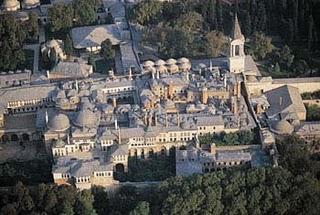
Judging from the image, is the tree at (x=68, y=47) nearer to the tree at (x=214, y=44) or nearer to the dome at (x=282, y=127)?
the tree at (x=214, y=44)

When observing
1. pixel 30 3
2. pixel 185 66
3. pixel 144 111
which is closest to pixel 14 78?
pixel 144 111

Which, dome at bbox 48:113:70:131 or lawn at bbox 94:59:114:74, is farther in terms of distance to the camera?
lawn at bbox 94:59:114:74

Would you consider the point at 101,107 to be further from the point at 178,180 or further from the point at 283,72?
the point at 283,72

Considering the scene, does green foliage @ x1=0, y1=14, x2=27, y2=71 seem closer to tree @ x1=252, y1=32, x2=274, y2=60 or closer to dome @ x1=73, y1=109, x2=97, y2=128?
dome @ x1=73, y1=109, x2=97, y2=128

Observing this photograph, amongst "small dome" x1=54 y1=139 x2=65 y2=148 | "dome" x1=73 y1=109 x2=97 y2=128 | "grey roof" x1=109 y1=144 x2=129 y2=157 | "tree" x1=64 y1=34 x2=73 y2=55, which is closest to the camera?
"grey roof" x1=109 y1=144 x2=129 y2=157

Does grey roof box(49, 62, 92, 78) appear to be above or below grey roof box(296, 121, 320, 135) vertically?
above

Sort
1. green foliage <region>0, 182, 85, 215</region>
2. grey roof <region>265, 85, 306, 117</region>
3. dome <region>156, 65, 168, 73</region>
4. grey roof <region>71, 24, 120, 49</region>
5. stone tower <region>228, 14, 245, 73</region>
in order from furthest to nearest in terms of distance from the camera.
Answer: grey roof <region>71, 24, 120, 49</region> → dome <region>156, 65, 168, 73</region> → stone tower <region>228, 14, 245, 73</region> → grey roof <region>265, 85, 306, 117</region> → green foliage <region>0, 182, 85, 215</region>

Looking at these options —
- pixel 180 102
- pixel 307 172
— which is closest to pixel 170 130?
pixel 180 102

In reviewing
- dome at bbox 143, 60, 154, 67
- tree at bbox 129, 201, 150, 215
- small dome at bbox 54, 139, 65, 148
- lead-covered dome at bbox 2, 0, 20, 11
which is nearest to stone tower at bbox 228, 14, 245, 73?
dome at bbox 143, 60, 154, 67
